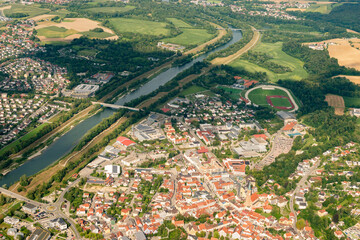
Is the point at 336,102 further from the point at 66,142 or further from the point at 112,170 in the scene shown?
the point at 66,142

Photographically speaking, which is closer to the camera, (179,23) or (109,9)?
(179,23)

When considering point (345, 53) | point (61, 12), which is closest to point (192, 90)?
point (345, 53)

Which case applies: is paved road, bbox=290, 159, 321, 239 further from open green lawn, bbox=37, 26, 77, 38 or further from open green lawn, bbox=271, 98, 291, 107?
open green lawn, bbox=37, 26, 77, 38

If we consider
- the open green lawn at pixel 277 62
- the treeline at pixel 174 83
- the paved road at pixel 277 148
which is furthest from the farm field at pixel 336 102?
the treeline at pixel 174 83

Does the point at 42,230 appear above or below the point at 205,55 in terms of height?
above

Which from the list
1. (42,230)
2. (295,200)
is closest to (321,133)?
(295,200)

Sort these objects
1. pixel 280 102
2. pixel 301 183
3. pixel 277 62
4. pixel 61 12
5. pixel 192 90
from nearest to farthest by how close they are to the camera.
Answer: pixel 301 183 < pixel 280 102 < pixel 192 90 < pixel 277 62 < pixel 61 12

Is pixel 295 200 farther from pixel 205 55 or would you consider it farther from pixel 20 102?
pixel 205 55

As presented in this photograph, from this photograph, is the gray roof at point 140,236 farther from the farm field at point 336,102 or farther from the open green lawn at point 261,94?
the farm field at point 336,102
